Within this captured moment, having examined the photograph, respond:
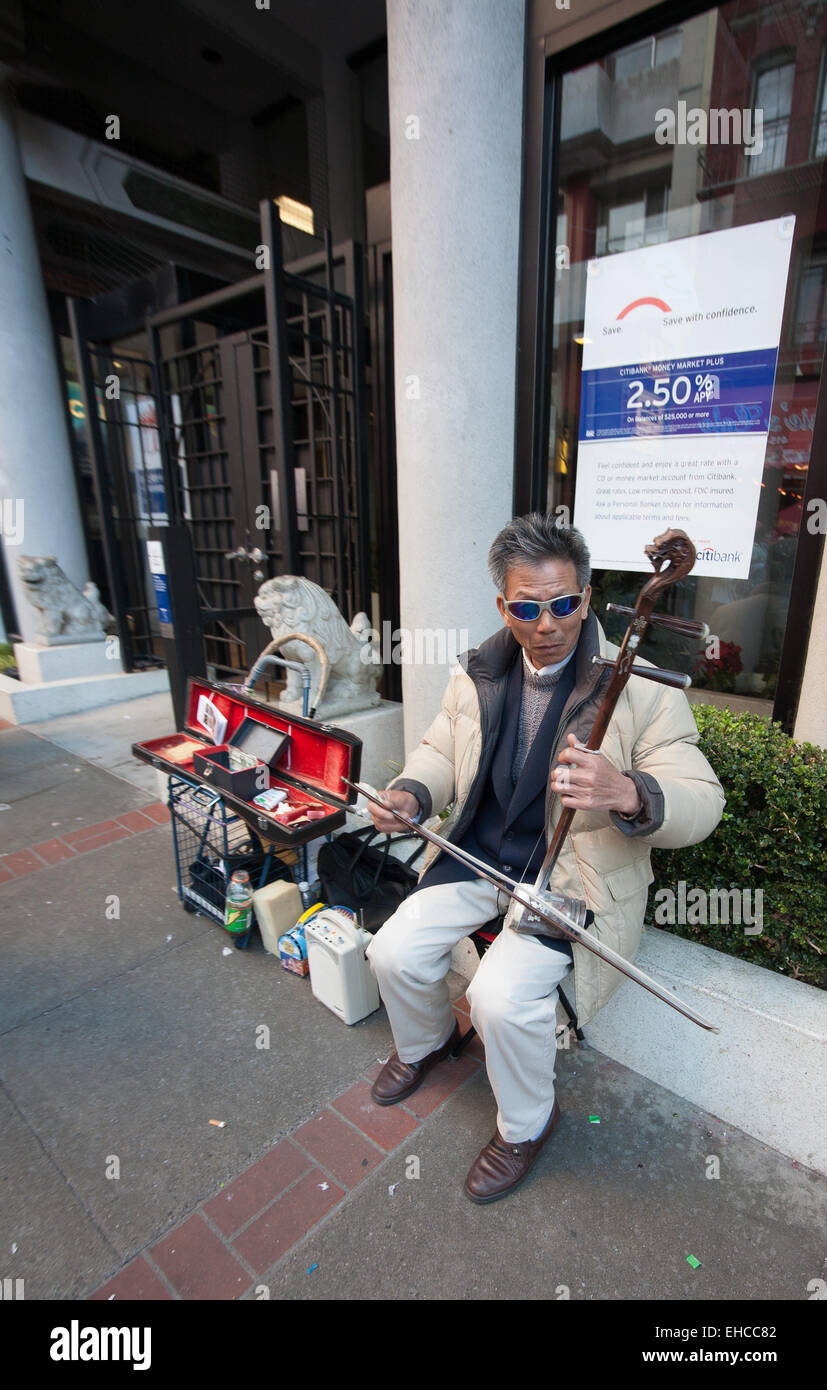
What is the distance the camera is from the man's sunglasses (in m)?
1.91

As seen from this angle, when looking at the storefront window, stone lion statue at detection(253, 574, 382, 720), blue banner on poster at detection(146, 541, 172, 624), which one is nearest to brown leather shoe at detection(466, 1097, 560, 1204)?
the storefront window

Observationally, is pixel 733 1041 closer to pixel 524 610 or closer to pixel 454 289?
pixel 524 610

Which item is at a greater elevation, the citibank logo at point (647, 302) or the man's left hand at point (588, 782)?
the citibank logo at point (647, 302)

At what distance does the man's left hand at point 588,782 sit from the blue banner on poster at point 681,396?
229 cm

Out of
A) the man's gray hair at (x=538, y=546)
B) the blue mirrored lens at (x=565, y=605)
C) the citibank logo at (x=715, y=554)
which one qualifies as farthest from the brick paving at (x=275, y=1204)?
the citibank logo at (x=715, y=554)

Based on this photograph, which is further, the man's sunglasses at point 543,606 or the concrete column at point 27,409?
the concrete column at point 27,409

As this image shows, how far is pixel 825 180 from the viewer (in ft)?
9.37

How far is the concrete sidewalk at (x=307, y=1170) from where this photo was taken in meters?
1.71

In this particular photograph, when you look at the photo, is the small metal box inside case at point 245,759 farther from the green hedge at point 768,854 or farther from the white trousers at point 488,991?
the green hedge at point 768,854

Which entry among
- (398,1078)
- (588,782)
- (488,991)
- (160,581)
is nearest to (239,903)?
(398,1078)

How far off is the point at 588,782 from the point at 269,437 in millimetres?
5050

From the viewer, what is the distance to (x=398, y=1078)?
2.22 m
